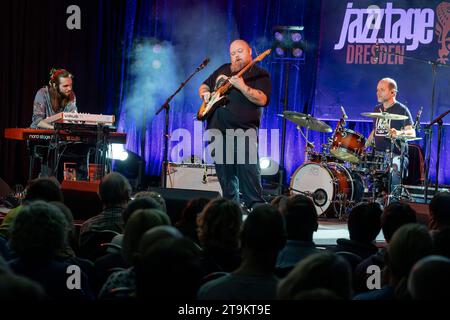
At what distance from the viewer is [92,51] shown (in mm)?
11898

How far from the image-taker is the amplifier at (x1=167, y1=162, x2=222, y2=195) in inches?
423

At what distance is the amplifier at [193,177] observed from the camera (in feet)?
35.3

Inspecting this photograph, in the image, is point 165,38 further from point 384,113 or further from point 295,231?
point 295,231

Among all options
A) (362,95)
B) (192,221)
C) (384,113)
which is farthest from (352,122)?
(192,221)

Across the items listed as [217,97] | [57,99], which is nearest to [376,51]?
[217,97]

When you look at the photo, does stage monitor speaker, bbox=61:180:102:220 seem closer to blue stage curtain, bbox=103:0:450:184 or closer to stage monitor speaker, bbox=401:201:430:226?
stage monitor speaker, bbox=401:201:430:226

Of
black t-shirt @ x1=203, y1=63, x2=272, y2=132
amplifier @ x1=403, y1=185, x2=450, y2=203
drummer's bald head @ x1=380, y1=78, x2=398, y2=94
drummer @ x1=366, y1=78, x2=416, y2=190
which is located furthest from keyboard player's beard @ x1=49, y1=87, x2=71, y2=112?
amplifier @ x1=403, y1=185, x2=450, y2=203

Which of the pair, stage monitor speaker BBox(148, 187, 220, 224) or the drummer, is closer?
stage monitor speaker BBox(148, 187, 220, 224)

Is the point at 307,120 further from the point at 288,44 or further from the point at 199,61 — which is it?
the point at 199,61

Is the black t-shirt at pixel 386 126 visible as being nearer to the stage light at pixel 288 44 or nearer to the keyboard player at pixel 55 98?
the stage light at pixel 288 44

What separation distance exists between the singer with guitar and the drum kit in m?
1.50

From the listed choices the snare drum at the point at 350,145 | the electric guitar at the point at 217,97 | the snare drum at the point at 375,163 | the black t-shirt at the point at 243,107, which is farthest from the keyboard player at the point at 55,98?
the snare drum at the point at 375,163

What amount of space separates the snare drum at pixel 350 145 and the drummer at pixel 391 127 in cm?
36

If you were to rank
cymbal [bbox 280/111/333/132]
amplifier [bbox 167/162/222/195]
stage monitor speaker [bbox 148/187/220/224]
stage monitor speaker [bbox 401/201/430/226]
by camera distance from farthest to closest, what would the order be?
amplifier [bbox 167/162/222/195] < cymbal [bbox 280/111/333/132] < stage monitor speaker [bbox 148/187/220/224] < stage monitor speaker [bbox 401/201/430/226]
